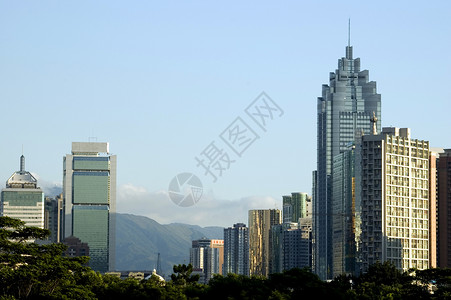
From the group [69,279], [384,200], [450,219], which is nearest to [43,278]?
[69,279]

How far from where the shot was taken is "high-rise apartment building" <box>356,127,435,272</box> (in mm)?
185000

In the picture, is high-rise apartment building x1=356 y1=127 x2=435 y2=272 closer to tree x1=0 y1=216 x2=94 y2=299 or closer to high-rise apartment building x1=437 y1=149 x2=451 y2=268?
high-rise apartment building x1=437 y1=149 x2=451 y2=268

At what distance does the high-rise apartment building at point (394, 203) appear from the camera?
18500 cm

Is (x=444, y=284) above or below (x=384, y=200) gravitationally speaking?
below

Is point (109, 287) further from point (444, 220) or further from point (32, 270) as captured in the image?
point (444, 220)

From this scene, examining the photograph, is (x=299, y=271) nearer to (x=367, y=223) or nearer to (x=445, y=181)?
(x=367, y=223)

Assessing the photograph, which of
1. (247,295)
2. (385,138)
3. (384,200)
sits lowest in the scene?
(247,295)

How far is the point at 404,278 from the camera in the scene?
12319 cm

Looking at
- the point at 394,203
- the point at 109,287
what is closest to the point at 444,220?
the point at 394,203

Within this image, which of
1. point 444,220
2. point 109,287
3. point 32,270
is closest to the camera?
point 32,270

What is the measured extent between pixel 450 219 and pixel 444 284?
8295 cm

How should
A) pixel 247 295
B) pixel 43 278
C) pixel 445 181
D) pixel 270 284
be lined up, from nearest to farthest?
1. pixel 43 278
2. pixel 247 295
3. pixel 270 284
4. pixel 445 181

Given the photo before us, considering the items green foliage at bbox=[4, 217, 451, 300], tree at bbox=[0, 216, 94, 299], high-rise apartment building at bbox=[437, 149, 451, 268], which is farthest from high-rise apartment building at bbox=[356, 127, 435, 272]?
tree at bbox=[0, 216, 94, 299]

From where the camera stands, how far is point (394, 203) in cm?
18662
